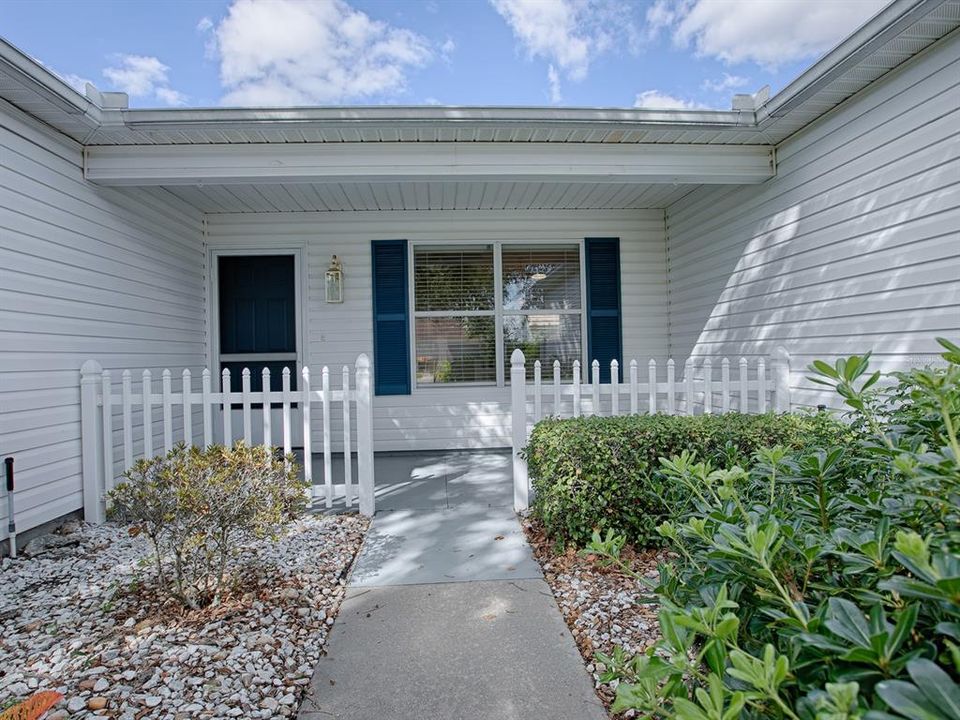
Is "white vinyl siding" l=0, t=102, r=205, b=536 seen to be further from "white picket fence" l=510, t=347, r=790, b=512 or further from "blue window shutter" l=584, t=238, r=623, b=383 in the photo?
"blue window shutter" l=584, t=238, r=623, b=383

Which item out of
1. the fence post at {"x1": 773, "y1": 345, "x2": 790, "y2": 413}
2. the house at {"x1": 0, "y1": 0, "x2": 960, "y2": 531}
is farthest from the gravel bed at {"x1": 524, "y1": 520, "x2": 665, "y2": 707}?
the house at {"x1": 0, "y1": 0, "x2": 960, "y2": 531}

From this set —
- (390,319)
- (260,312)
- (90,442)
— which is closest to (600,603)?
(90,442)

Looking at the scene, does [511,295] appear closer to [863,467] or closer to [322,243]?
[322,243]

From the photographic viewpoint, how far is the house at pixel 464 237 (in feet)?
10.4

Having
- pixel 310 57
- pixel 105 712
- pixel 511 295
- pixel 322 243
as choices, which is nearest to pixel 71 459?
pixel 105 712

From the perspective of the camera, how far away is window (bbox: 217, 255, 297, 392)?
6.11 metres

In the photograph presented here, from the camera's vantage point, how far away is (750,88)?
13.3 ft

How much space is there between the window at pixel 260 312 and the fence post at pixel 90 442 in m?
2.28

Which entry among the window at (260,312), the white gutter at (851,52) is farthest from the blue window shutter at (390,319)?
the white gutter at (851,52)

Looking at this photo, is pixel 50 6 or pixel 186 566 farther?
pixel 50 6

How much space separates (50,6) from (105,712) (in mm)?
5752

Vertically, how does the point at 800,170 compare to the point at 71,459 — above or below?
above

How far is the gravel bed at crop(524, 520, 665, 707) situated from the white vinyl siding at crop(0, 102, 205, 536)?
11.3 ft

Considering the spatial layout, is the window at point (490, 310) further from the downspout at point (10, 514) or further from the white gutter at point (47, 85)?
the downspout at point (10, 514)
